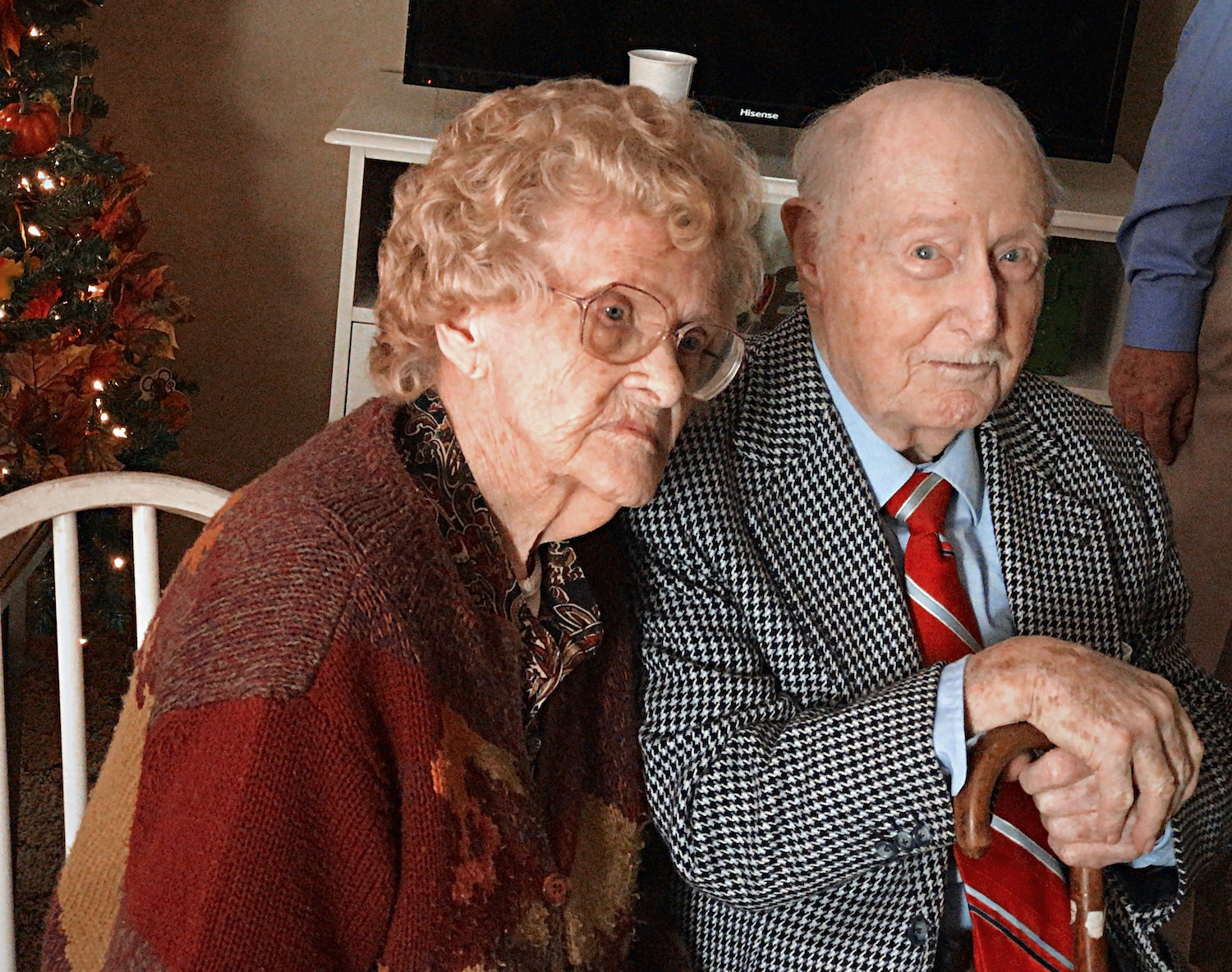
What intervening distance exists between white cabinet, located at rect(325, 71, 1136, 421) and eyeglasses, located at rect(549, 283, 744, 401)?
1.34m

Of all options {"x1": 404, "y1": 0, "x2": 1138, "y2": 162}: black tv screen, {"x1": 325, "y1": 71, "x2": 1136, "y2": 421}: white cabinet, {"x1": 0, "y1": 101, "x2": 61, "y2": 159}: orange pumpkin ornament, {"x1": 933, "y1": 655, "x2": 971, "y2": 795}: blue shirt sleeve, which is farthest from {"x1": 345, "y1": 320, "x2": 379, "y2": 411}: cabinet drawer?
{"x1": 933, "y1": 655, "x2": 971, "y2": 795}: blue shirt sleeve

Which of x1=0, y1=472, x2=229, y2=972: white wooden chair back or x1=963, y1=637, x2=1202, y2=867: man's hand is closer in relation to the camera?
x1=963, y1=637, x2=1202, y2=867: man's hand

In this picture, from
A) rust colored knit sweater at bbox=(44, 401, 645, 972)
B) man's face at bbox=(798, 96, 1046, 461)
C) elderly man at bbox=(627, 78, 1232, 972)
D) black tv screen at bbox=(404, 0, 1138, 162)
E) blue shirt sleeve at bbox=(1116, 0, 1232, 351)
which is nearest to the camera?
rust colored knit sweater at bbox=(44, 401, 645, 972)

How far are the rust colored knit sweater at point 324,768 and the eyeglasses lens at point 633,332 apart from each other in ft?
0.63

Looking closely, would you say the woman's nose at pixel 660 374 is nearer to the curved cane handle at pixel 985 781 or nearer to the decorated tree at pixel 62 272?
the curved cane handle at pixel 985 781

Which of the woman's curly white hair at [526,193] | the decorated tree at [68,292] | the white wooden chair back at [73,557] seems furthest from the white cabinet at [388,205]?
the woman's curly white hair at [526,193]

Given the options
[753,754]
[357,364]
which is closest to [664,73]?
[357,364]

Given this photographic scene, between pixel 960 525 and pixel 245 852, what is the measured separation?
835 millimetres

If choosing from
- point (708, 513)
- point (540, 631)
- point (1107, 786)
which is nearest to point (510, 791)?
point (540, 631)

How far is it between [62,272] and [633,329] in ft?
4.80

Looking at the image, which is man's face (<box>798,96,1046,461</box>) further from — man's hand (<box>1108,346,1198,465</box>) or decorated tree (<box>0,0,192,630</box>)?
decorated tree (<box>0,0,192,630</box>)

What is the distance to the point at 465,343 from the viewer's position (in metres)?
1.13

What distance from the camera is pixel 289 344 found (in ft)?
10.4

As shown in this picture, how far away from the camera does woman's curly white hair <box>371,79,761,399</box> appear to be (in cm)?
109
